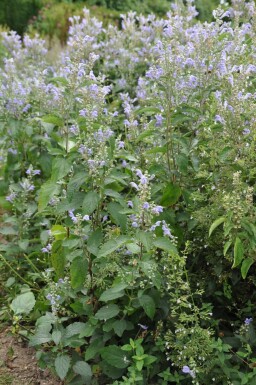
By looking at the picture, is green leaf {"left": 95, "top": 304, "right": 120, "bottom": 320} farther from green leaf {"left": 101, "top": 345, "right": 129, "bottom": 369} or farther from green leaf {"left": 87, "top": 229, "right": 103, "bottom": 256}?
green leaf {"left": 87, "top": 229, "right": 103, "bottom": 256}

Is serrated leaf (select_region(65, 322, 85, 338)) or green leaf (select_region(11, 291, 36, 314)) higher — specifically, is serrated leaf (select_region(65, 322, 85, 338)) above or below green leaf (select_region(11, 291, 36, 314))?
above

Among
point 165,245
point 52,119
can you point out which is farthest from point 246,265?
point 52,119

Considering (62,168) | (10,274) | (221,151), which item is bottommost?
(10,274)

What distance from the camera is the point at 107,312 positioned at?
284 centimetres

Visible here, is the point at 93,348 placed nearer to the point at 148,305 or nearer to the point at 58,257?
the point at 148,305

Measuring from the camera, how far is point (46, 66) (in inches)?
231

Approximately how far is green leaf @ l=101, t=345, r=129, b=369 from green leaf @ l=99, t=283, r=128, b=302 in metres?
0.26

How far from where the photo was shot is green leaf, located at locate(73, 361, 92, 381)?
2838 millimetres

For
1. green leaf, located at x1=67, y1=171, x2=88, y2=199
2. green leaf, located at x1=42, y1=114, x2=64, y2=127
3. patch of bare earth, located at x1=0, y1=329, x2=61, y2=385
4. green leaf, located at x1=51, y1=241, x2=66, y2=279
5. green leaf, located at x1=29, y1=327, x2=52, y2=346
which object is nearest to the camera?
green leaf, located at x1=67, y1=171, x2=88, y2=199

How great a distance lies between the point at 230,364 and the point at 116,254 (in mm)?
773

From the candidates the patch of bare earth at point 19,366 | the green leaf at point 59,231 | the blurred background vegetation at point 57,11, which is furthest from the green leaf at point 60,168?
the blurred background vegetation at point 57,11

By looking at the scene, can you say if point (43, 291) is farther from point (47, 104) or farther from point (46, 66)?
point (46, 66)

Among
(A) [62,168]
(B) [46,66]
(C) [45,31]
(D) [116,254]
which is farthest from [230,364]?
(C) [45,31]

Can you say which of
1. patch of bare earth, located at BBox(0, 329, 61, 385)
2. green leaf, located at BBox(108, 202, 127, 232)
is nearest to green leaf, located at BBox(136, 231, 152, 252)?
green leaf, located at BBox(108, 202, 127, 232)
